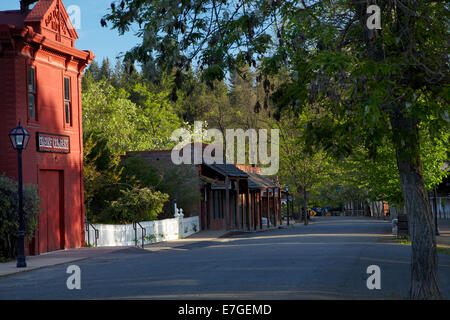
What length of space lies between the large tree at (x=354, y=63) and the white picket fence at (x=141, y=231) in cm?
1753

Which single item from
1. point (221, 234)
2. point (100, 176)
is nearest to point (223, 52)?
point (100, 176)

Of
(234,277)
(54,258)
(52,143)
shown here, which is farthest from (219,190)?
(234,277)

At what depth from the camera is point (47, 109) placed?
24.7 m

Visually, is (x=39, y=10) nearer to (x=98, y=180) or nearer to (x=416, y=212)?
(x=98, y=180)

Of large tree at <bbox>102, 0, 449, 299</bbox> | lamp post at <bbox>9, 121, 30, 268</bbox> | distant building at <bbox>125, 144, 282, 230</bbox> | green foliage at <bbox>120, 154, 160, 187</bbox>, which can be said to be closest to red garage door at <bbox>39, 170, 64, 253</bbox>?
lamp post at <bbox>9, 121, 30, 268</bbox>

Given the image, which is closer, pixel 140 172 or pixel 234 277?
pixel 234 277

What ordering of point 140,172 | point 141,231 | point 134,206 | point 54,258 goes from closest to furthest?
1. point 54,258
2. point 141,231
3. point 134,206
4. point 140,172

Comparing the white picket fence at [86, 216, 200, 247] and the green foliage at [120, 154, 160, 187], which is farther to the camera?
the green foliage at [120, 154, 160, 187]

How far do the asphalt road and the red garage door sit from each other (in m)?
3.35

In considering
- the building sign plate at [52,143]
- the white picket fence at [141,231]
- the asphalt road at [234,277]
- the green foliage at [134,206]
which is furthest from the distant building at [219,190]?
the asphalt road at [234,277]

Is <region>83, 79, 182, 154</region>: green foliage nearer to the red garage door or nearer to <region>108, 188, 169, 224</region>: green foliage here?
<region>108, 188, 169, 224</region>: green foliage

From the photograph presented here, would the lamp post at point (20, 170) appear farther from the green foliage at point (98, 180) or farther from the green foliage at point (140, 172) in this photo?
the green foliage at point (140, 172)

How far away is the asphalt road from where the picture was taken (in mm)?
12195

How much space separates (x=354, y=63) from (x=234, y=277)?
6.51 meters
